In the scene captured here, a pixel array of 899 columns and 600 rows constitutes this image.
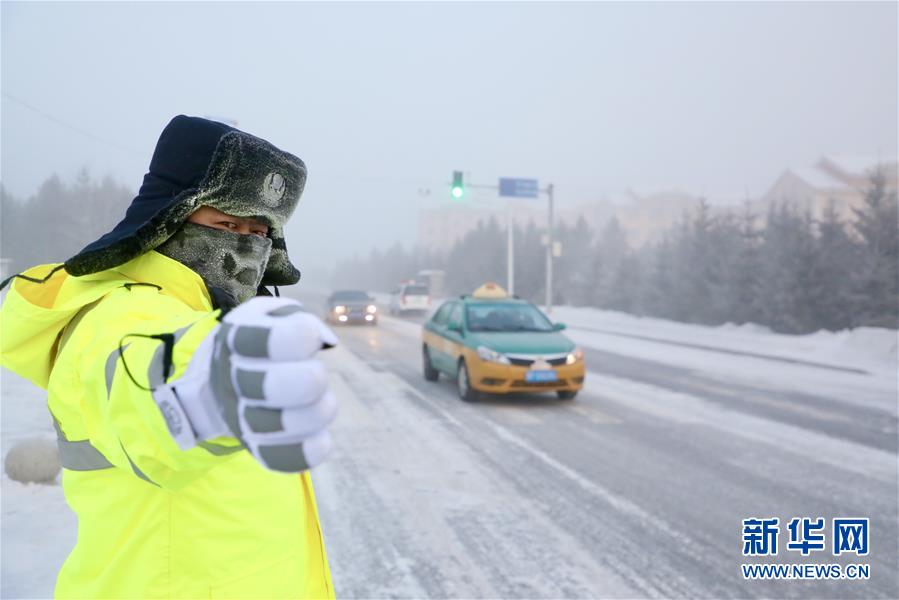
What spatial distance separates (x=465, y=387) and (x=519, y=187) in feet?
66.3

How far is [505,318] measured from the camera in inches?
395

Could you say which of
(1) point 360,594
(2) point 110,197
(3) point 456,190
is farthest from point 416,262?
(1) point 360,594

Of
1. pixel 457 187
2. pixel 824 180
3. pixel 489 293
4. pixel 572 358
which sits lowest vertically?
pixel 572 358

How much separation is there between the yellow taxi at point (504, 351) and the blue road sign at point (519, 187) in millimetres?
17835

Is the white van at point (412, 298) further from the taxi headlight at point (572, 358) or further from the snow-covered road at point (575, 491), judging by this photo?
the taxi headlight at point (572, 358)

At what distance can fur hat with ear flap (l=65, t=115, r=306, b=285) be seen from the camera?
52.5 inches

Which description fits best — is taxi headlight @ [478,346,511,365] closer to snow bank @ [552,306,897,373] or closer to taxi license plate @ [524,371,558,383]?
taxi license plate @ [524,371,558,383]

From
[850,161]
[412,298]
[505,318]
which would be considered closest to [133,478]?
[505,318]

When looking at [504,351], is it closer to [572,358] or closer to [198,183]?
[572,358]

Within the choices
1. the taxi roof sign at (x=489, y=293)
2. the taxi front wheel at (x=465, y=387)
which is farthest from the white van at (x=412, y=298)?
the taxi front wheel at (x=465, y=387)

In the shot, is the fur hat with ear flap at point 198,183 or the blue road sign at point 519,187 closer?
the fur hat with ear flap at point 198,183

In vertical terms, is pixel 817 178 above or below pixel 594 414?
above

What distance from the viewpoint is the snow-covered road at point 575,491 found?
360cm

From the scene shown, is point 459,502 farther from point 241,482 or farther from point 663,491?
point 241,482
